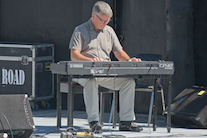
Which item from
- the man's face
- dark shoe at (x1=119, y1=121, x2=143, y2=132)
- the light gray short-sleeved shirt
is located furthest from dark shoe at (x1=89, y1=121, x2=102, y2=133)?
the man's face

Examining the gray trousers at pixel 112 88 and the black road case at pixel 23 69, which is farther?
the black road case at pixel 23 69

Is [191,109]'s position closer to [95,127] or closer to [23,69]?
[95,127]

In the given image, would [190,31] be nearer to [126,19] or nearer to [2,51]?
[126,19]

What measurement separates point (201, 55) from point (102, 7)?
2.17 m

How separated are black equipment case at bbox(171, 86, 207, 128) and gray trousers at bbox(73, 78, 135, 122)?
669 millimetres

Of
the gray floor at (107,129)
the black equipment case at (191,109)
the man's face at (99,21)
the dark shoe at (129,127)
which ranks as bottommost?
the gray floor at (107,129)

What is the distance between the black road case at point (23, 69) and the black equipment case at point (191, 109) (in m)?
2.14

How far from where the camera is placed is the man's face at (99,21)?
4.00 meters

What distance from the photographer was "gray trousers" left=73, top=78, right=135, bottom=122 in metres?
3.78

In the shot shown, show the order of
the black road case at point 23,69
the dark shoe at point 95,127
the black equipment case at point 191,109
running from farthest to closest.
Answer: the black road case at point 23,69 → the black equipment case at point 191,109 → the dark shoe at point 95,127

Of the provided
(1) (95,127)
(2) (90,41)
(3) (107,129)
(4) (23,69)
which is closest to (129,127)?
(3) (107,129)

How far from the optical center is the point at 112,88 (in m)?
4.12

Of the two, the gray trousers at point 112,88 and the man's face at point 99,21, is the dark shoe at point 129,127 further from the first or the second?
the man's face at point 99,21

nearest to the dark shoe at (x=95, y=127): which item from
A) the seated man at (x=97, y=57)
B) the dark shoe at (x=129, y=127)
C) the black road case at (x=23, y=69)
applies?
the seated man at (x=97, y=57)
